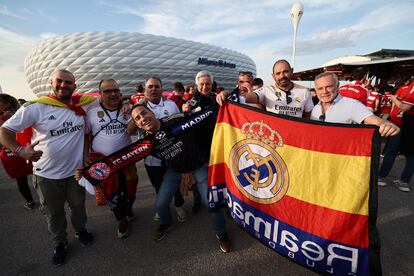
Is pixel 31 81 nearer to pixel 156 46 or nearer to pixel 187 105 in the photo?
pixel 156 46

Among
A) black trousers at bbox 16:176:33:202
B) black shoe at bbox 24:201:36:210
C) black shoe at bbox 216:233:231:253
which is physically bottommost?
black shoe at bbox 24:201:36:210

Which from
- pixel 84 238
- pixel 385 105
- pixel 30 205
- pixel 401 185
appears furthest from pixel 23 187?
pixel 385 105

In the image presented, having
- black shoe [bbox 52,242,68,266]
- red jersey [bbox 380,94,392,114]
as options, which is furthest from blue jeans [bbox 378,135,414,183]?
black shoe [bbox 52,242,68,266]

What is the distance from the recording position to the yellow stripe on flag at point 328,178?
1.50 meters

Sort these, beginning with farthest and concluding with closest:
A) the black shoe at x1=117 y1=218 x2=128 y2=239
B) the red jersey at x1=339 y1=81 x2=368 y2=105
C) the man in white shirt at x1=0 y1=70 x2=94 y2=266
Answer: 1. the red jersey at x1=339 y1=81 x2=368 y2=105
2. the black shoe at x1=117 y1=218 x2=128 y2=239
3. the man in white shirt at x1=0 y1=70 x2=94 y2=266

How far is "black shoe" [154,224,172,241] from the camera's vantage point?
2639 millimetres

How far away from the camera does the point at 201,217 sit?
10.2ft

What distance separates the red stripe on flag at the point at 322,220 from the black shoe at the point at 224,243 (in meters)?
0.75

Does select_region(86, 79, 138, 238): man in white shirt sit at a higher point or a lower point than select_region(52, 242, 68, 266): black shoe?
higher

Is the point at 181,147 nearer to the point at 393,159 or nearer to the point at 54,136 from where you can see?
the point at 54,136

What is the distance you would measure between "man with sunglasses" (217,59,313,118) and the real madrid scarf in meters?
2.04

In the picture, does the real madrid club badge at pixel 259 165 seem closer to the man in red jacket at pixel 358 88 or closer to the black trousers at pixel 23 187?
the man in red jacket at pixel 358 88

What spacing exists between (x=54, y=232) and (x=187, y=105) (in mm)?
2249

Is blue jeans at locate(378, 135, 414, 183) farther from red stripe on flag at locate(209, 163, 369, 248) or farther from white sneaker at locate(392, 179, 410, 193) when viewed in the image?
red stripe on flag at locate(209, 163, 369, 248)
